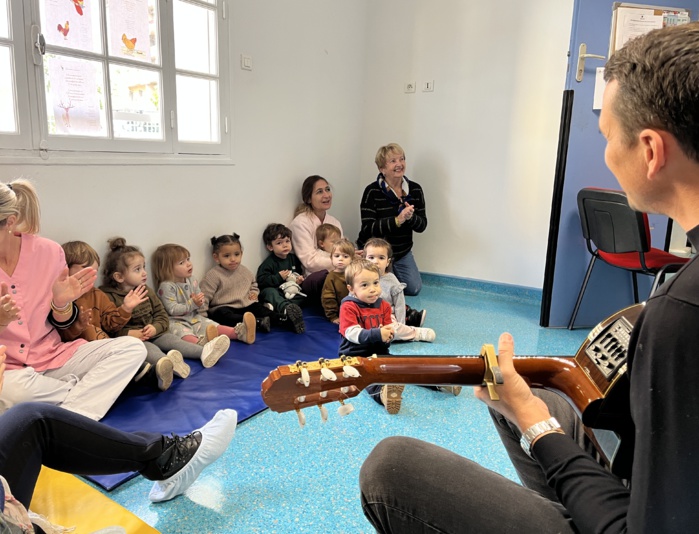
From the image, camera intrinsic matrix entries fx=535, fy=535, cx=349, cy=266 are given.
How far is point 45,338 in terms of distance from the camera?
1.98m

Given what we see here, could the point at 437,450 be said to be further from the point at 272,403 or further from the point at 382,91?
the point at 382,91

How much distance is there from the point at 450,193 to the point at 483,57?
1019mm

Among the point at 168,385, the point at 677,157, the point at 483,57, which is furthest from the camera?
the point at 483,57

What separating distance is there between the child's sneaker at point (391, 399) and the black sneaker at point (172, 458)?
0.79 metres

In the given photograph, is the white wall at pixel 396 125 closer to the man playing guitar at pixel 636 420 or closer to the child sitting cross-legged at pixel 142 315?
the child sitting cross-legged at pixel 142 315

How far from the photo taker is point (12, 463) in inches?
44.2

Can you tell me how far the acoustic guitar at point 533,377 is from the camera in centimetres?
88

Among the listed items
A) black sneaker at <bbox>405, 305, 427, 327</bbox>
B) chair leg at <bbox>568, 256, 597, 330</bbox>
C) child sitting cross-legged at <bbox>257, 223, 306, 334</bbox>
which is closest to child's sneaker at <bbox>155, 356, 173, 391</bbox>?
child sitting cross-legged at <bbox>257, 223, 306, 334</bbox>

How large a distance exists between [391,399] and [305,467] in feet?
1.63

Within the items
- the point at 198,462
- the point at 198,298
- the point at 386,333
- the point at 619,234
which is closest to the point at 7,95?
the point at 198,298

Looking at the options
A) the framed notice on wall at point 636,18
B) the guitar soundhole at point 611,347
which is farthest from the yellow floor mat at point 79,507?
the framed notice on wall at point 636,18

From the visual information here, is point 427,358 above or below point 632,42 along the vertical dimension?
below

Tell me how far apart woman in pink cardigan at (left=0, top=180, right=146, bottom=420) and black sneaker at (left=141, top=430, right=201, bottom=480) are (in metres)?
0.59

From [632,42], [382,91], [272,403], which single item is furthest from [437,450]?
[382,91]
